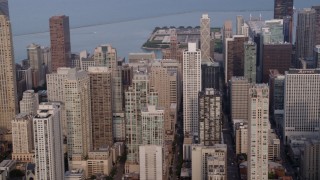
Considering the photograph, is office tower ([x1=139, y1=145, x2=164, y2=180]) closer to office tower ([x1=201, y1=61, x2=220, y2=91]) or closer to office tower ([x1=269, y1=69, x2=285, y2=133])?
office tower ([x1=269, y1=69, x2=285, y2=133])

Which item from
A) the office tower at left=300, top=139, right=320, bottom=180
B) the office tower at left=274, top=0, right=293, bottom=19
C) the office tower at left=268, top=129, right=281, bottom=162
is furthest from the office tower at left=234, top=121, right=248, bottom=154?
the office tower at left=274, top=0, right=293, bottom=19

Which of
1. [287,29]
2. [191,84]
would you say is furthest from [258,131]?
[287,29]

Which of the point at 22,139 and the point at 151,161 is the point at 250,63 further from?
the point at 22,139

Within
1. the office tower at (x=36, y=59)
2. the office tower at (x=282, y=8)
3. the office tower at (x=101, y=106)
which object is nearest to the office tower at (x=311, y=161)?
the office tower at (x=101, y=106)

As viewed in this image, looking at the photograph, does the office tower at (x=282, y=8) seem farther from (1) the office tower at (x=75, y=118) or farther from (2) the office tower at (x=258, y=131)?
(2) the office tower at (x=258, y=131)

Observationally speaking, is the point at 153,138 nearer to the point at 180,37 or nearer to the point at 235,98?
the point at 235,98
